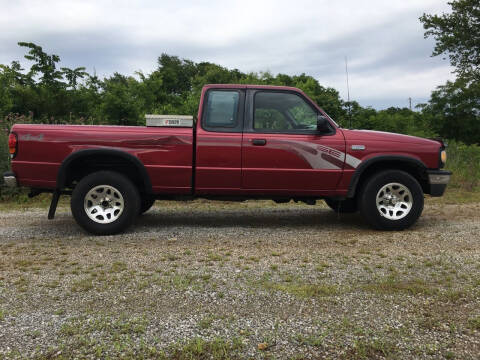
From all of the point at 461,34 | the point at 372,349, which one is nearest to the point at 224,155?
A: the point at 372,349

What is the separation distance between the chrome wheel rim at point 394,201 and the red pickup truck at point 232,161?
0.01 metres

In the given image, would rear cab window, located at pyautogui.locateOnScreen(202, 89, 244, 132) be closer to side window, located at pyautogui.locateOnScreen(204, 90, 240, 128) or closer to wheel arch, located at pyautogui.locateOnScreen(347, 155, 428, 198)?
side window, located at pyautogui.locateOnScreen(204, 90, 240, 128)

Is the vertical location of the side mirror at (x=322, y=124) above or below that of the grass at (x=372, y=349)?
above

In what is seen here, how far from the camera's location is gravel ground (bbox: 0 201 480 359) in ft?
7.76

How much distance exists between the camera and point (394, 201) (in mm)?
5461

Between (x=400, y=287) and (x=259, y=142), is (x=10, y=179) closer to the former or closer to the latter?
(x=259, y=142)

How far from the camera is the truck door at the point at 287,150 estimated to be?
5293 millimetres

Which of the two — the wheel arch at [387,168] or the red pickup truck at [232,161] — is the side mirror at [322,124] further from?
the wheel arch at [387,168]

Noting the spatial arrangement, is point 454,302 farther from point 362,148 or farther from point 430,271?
point 362,148

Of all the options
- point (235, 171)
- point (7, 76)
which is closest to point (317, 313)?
point (235, 171)

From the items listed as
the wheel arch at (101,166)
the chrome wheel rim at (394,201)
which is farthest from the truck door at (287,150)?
the wheel arch at (101,166)

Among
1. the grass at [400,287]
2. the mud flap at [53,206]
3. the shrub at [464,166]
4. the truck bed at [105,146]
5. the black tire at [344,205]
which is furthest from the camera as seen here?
the shrub at [464,166]

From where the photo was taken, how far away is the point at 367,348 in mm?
2330

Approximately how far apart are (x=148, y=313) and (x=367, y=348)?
57.6 inches
